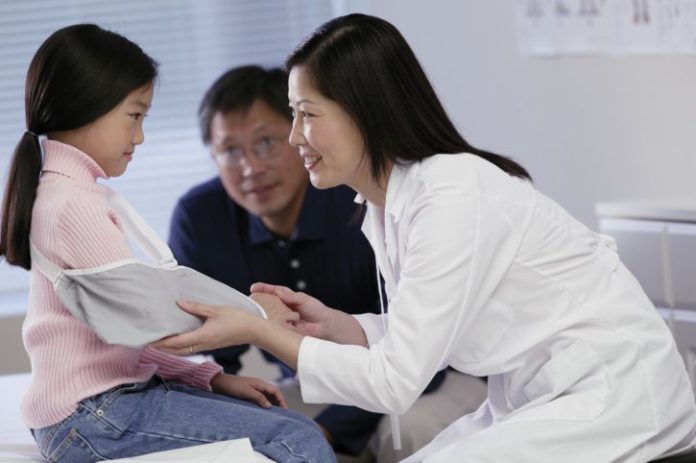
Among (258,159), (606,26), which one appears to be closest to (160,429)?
(258,159)

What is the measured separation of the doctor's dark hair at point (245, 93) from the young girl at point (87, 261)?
0.96 meters

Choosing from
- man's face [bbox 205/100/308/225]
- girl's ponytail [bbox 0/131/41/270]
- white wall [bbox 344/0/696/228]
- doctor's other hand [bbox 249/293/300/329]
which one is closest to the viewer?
girl's ponytail [bbox 0/131/41/270]

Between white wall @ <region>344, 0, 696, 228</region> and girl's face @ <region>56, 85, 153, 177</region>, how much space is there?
164 cm

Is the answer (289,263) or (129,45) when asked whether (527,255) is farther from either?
(289,263)

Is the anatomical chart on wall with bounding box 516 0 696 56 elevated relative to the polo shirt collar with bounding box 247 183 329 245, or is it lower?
elevated

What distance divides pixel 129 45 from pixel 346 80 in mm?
335

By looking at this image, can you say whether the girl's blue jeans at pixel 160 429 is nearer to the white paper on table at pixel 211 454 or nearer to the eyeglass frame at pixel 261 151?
the white paper on table at pixel 211 454

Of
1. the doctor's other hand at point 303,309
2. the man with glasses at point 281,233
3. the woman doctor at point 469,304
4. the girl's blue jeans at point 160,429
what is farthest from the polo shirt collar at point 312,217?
the girl's blue jeans at point 160,429

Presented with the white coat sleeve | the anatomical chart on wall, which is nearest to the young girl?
the white coat sleeve

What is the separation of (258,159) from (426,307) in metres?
1.17

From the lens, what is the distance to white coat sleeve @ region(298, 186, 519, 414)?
1.51 metres

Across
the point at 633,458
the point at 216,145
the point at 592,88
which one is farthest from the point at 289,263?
the point at 633,458

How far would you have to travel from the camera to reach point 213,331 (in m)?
1.48

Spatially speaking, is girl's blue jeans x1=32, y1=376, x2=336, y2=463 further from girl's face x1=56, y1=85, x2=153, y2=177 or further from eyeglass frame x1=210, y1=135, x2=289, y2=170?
eyeglass frame x1=210, y1=135, x2=289, y2=170
